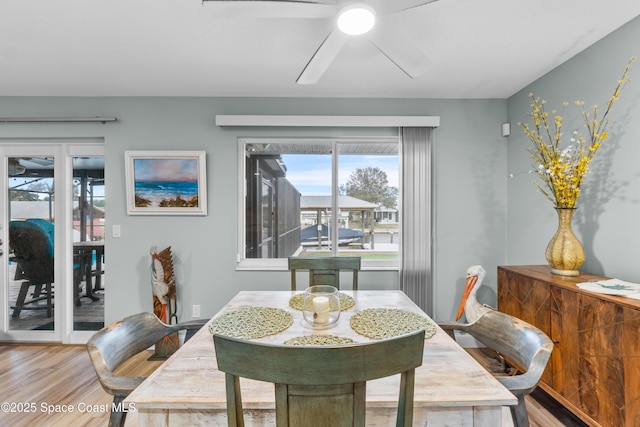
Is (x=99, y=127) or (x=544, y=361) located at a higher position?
(x=99, y=127)

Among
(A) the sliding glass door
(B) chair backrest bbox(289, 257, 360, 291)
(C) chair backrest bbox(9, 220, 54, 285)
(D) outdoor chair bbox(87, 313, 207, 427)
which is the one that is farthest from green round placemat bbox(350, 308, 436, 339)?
(C) chair backrest bbox(9, 220, 54, 285)

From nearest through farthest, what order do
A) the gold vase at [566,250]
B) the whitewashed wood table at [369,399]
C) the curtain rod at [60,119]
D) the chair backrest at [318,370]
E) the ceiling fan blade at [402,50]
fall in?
the chair backrest at [318,370]
the whitewashed wood table at [369,399]
the ceiling fan blade at [402,50]
the gold vase at [566,250]
the curtain rod at [60,119]

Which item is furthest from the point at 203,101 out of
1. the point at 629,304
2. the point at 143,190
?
the point at 629,304

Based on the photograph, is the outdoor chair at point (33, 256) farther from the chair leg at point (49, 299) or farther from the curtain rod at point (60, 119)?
the curtain rod at point (60, 119)

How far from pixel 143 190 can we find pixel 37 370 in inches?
66.0

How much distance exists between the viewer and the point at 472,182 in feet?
9.57

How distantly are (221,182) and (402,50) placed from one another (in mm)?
1987

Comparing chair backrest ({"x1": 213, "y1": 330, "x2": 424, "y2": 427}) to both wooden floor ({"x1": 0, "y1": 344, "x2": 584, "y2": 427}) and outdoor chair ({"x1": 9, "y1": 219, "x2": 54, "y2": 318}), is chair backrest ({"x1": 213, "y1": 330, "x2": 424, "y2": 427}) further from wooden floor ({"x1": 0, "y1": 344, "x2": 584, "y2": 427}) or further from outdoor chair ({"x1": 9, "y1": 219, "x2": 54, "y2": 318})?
outdoor chair ({"x1": 9, "y1": 219, "x2": 54, "y2": 318})

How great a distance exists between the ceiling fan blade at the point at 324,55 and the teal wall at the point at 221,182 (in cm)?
110

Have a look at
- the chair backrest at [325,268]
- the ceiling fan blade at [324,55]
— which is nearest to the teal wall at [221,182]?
the chair backrest at [325,268]

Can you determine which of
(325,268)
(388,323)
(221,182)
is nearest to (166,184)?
(221,182)

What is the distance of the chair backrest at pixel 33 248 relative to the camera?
2.99 m

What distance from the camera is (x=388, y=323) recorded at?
4.62ft

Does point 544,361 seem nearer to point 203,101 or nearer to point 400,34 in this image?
point 400,34
